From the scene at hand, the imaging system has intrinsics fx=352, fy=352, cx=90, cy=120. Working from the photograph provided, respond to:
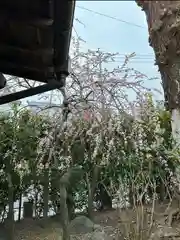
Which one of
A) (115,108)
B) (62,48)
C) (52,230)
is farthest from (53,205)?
(62,48)

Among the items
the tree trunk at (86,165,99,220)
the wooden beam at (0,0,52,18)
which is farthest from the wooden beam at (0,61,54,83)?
the tree trunk at (86,165,99,220)

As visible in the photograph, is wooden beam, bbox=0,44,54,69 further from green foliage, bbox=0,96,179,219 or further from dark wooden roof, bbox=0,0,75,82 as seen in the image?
green foliage, bbox=0,96,179,219

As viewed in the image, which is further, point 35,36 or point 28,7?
point 35,36

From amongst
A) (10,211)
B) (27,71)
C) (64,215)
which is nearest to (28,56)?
(27,71)

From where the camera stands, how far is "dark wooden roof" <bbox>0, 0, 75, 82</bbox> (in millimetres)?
1875

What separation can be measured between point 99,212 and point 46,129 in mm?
1288

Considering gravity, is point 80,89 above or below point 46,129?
above

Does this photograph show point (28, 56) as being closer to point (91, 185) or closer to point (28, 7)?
point (28, 7)

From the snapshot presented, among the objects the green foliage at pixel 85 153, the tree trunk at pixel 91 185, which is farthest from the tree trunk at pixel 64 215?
the tree trunk at pixel 91 185

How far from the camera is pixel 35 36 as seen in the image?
7.73 feet

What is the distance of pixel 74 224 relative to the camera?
12.4ft

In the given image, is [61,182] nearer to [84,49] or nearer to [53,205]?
[53,205]

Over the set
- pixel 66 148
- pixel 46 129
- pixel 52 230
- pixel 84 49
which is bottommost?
pixel 52 230

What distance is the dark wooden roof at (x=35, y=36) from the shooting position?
1875 mm
